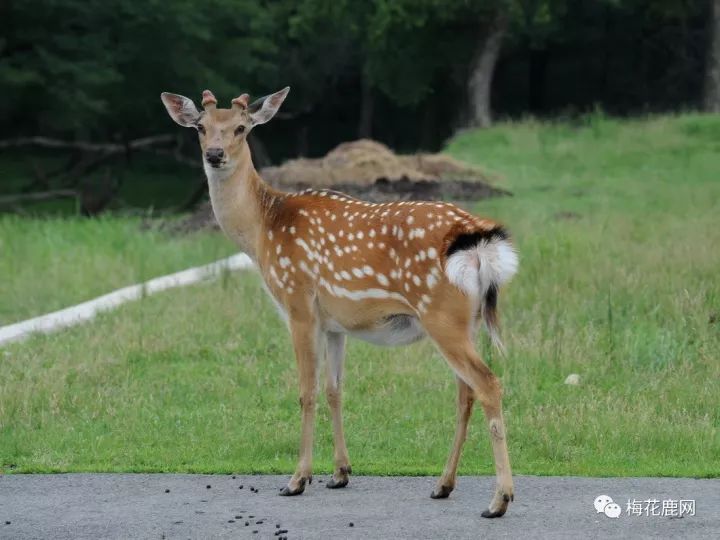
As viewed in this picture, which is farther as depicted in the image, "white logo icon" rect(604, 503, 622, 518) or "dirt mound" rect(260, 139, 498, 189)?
"dirt mound" rect(260, 139, 498, 189)

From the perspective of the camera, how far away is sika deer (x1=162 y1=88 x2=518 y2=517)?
814cm

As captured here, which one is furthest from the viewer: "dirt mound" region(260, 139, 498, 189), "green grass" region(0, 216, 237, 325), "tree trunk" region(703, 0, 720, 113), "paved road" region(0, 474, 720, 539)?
"tree trunk" region(703, 0, 720, 113)

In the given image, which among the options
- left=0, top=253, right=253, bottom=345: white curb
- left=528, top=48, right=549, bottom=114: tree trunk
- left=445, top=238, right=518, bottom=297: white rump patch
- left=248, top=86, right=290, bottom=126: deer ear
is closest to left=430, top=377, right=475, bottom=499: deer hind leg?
left=445, top=238, right=518, bottom=297: white rump patch

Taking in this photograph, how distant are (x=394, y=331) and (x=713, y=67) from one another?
3301 centimetres

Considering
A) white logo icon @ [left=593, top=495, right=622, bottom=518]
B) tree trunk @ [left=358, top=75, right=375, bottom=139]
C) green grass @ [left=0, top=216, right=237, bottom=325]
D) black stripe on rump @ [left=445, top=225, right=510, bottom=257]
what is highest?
black stripe on rump @ [left=445, top=225, right=510, bottom=257]

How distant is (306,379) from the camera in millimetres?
9000

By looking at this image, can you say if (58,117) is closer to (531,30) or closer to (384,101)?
(531,30)

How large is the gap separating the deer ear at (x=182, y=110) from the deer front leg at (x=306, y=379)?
5.38 feet

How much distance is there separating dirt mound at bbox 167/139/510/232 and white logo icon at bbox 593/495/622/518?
13506 millimetres

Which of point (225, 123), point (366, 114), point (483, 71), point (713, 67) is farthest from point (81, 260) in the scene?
point (366, 114)

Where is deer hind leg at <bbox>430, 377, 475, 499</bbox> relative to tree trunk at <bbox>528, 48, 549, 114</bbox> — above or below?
above

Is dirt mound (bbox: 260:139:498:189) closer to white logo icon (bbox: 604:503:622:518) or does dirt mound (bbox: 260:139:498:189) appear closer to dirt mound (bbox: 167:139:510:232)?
dirt mound (bbox: 167:139:510:232)

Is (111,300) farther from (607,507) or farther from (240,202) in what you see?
(607,507)

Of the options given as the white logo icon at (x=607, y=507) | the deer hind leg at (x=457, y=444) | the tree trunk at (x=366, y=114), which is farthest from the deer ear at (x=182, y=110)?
the tree trunk at (x=366, y=114)
